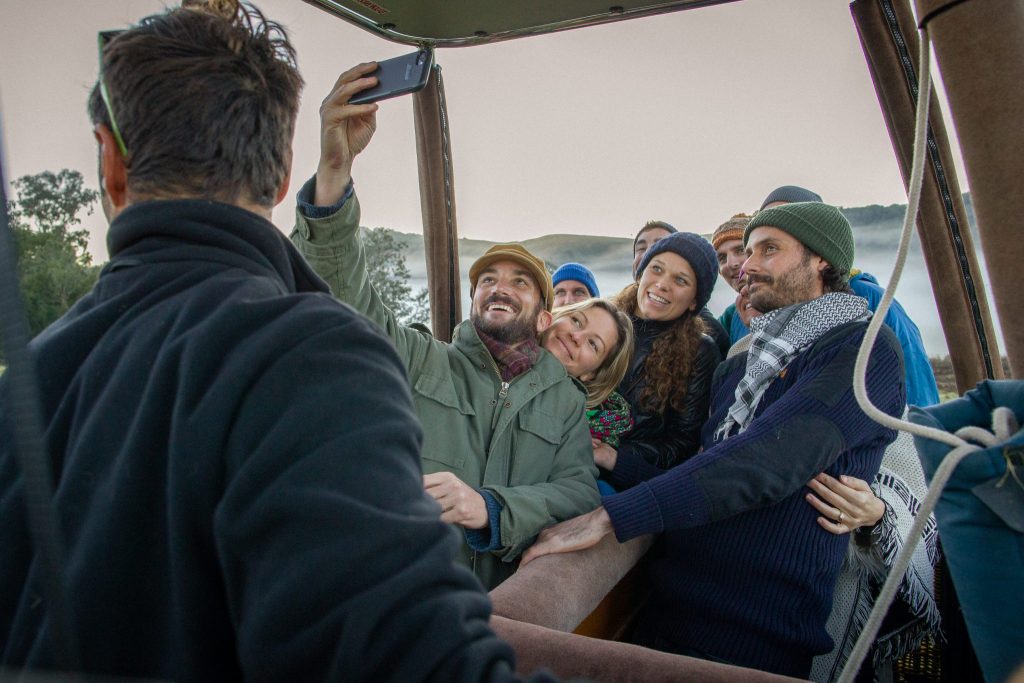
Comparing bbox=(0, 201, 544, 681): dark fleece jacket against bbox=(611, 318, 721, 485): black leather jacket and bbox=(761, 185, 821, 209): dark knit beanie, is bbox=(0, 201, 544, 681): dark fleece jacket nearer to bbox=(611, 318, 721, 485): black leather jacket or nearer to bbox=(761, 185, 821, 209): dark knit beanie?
bbox=(611, 318, 721, 485): black leather jacket

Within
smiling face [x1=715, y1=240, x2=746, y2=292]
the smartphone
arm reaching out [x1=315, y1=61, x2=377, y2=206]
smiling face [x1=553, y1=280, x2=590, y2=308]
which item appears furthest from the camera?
smiling face [x1=553, y1=280, x2=590, y2=308]

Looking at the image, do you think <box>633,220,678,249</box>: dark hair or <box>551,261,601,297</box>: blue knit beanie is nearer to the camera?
<box>551,261,601,297</box>: blue knit beanie

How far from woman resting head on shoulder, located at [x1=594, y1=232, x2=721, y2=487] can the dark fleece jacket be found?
182 cm

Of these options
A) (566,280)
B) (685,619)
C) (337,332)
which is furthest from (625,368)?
(337,332)

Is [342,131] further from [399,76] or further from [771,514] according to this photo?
[771,514]

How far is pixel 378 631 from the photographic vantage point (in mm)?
493

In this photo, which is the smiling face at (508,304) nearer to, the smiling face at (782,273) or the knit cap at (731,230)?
the smiling face at (782,273)

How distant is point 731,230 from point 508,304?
4.28 feet

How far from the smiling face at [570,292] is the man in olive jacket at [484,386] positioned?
64 centimetres

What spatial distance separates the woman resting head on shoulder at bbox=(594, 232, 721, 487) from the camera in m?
2.39

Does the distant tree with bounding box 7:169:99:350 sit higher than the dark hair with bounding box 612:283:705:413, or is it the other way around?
the distant tree with bounding box 7:169:99:350

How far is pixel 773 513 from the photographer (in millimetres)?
1697

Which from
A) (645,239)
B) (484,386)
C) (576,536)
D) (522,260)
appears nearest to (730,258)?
(645,239)

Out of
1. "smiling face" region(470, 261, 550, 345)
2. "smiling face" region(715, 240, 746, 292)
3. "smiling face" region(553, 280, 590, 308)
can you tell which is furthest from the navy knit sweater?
"smiling face" region(553, 280, 590, 308)
